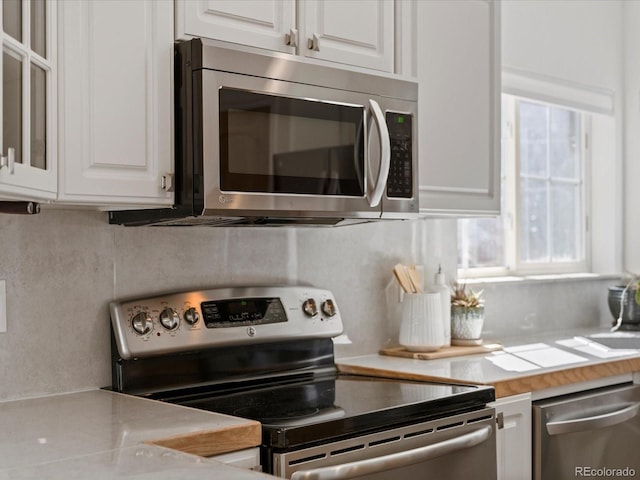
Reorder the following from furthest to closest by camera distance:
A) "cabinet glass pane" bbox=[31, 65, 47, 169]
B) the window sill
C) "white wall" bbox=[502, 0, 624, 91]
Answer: "white wall" bbox=[502, 0, 624, 91], the window sill, "cabinet glass pane" bbox=[31, 65, 47, 169]

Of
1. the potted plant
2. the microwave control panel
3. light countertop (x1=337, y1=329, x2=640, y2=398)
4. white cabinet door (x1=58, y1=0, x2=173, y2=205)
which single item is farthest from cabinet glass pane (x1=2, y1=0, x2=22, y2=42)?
the potted plant

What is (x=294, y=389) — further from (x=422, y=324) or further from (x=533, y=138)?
(x=533, y=138)

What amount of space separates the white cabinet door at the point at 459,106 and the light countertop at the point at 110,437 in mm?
1077

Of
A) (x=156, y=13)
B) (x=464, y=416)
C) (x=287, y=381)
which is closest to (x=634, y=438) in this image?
(x=464, y=416)

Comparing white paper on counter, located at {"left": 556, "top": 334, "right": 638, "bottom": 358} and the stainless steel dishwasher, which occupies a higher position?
white paper on counter, located at {"left": 556, "top": 334, "right": 638, "bottom": 358}

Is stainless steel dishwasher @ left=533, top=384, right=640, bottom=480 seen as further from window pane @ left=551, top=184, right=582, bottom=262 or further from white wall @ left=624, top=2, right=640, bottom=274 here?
white wall @ left=624, top=2, right=640, bottom=274

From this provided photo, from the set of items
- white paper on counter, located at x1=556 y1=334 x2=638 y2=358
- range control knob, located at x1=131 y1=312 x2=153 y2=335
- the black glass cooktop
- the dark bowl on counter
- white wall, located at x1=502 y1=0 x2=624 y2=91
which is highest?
white wall, located at x1=502 y1=0 x2=624 y2=91

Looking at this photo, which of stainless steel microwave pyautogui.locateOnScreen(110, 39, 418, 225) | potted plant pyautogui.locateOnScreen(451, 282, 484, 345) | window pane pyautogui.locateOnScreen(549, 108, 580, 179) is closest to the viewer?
stainless steel microwave pyautogui.locateOnScreen(110, 39, 418, 225)

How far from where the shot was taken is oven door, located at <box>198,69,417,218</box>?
6.57 ft

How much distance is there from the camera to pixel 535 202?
3887mm

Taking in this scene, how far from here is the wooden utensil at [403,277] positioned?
9.53 ft

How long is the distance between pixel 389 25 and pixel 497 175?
655mm

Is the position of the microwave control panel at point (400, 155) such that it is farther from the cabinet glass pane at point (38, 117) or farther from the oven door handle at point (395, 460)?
the cabinet glass pane at point (38, 117)

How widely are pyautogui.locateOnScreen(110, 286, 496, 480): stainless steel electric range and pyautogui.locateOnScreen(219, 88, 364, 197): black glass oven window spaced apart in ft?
1.42
